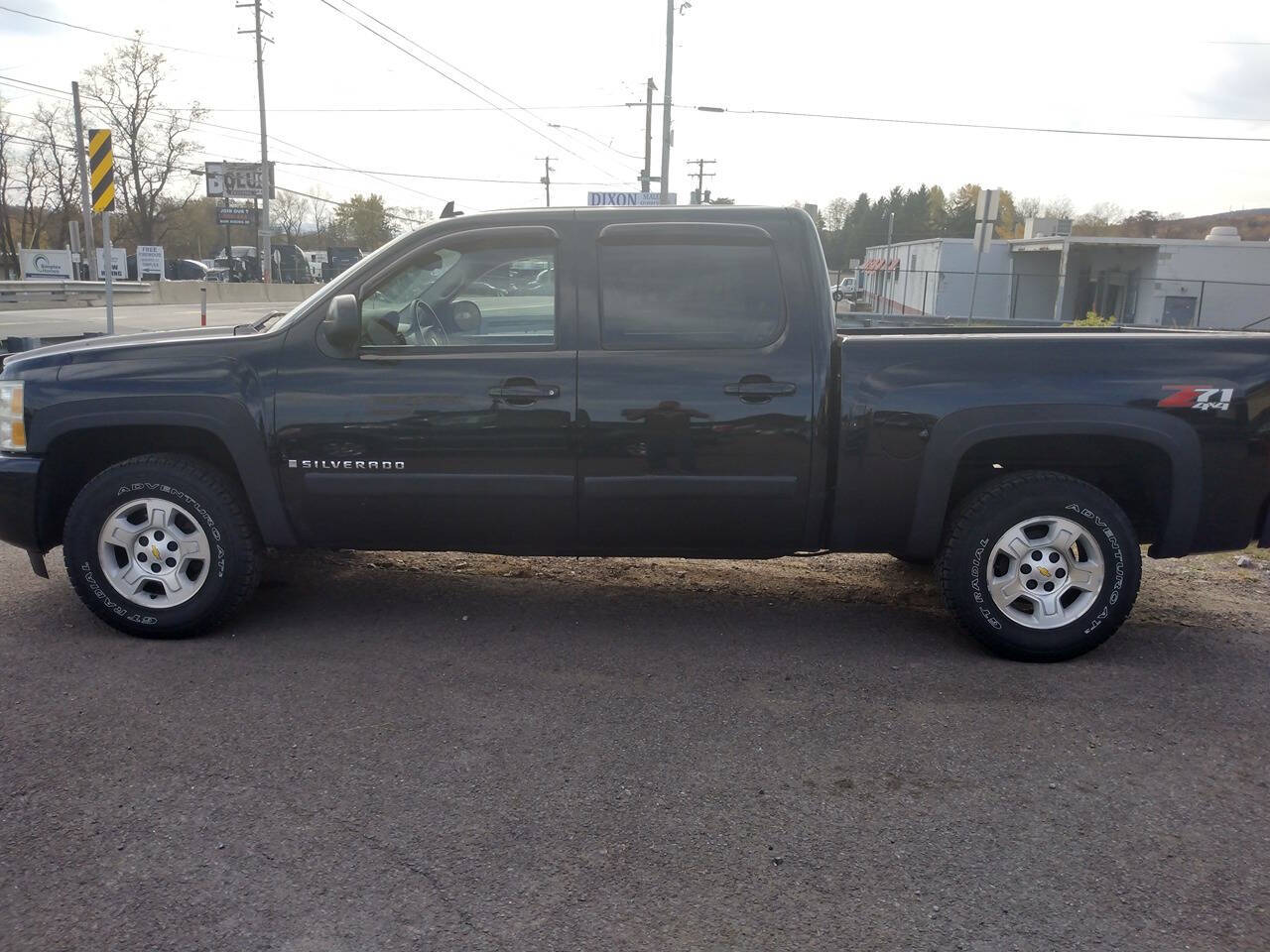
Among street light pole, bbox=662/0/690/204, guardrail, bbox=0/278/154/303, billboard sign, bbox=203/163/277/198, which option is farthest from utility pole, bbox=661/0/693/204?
billboard sign, bbox=203/163/277/198

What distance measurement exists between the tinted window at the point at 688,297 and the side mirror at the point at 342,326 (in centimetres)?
108

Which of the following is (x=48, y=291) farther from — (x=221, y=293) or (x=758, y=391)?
(x=758, y=391)

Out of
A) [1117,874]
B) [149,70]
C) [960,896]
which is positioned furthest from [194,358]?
[149,70]

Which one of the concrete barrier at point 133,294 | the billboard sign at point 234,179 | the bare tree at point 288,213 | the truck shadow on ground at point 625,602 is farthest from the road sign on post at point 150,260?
the bare tree at point 288,213

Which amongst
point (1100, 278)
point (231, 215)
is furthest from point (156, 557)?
point (231, 215)

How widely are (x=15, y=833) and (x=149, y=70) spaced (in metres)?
72.6

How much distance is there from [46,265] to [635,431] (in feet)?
174

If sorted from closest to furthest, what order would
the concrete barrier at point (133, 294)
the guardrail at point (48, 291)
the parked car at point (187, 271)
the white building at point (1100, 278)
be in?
the guardrail at point (48, 291), the concrete barrier at point (133, 294), the white building at point (1100, 278), the parked car at point (187, 271)

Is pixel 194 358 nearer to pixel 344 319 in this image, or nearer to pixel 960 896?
pixel 344 319

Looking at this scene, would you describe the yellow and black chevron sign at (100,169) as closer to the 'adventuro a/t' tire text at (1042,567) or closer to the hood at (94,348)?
the hood at (94,348)

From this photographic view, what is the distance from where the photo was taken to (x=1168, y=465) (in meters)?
4.66

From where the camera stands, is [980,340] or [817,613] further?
[817,613]

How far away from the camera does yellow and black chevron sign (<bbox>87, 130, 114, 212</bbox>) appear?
13227 millimetres

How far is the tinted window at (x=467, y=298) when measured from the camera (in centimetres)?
489
